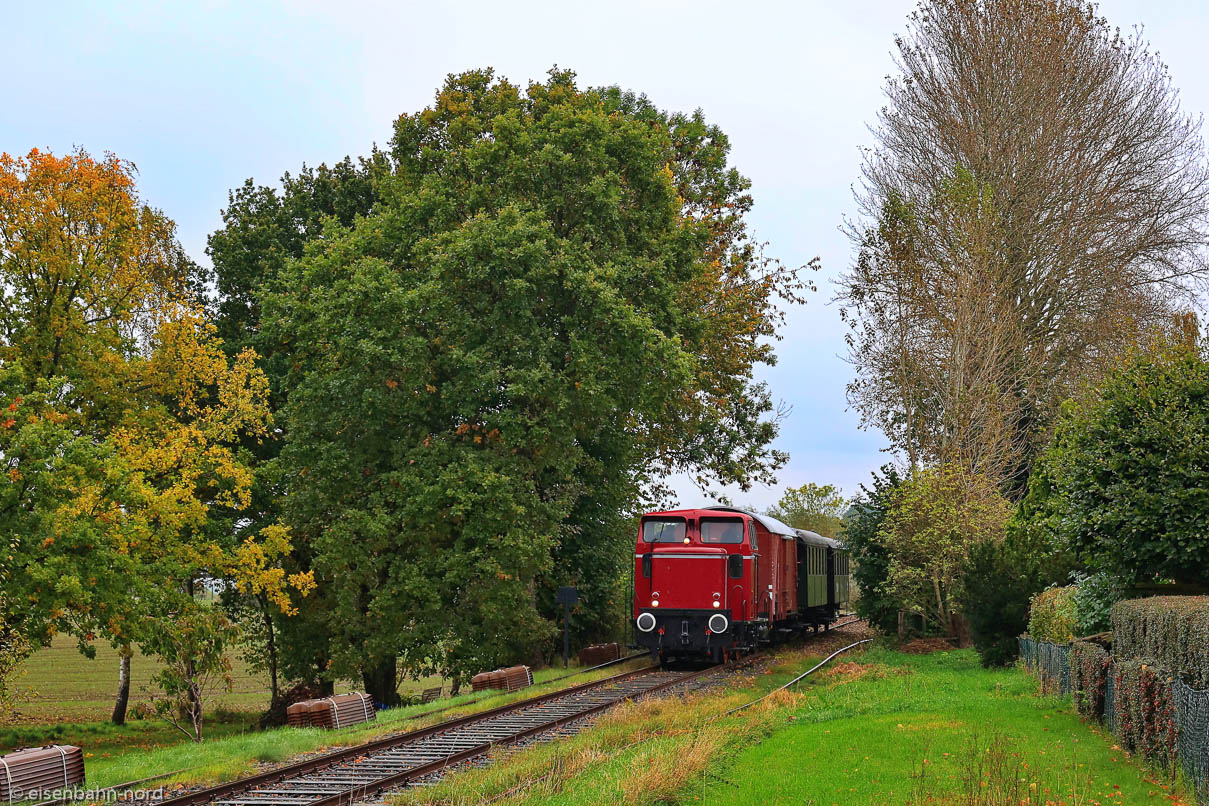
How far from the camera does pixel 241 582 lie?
1104 inches

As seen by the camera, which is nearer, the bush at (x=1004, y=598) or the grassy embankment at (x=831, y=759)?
the grassy embankment at (x=831, y=759)

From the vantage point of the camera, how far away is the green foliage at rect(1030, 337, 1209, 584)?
54.9 ft

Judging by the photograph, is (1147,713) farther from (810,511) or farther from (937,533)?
(810,511)

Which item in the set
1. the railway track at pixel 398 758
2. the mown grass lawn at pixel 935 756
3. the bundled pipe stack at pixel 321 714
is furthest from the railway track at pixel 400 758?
the mown grass lawn at pixel 935 756

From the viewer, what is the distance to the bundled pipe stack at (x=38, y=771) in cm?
1284

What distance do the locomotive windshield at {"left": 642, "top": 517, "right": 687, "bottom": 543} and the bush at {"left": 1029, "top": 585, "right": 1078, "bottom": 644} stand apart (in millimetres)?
8276

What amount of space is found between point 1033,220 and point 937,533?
13.5 metres

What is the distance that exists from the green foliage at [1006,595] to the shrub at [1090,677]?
25.6ft

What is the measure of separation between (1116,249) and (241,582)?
1212 inches

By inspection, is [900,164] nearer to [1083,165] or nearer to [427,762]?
[1083,165]

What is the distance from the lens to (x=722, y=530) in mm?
27844

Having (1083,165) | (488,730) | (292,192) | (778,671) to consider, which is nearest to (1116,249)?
(1083,165)

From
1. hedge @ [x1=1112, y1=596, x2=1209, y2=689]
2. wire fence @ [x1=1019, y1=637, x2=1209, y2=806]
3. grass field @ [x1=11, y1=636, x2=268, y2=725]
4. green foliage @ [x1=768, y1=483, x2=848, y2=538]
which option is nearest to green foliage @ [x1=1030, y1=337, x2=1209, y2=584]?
hedge @ [x1=1112, y1=596, x2=1209, y2=689]

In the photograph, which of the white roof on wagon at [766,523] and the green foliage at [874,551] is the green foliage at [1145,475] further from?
the green foliage at [874,551]
